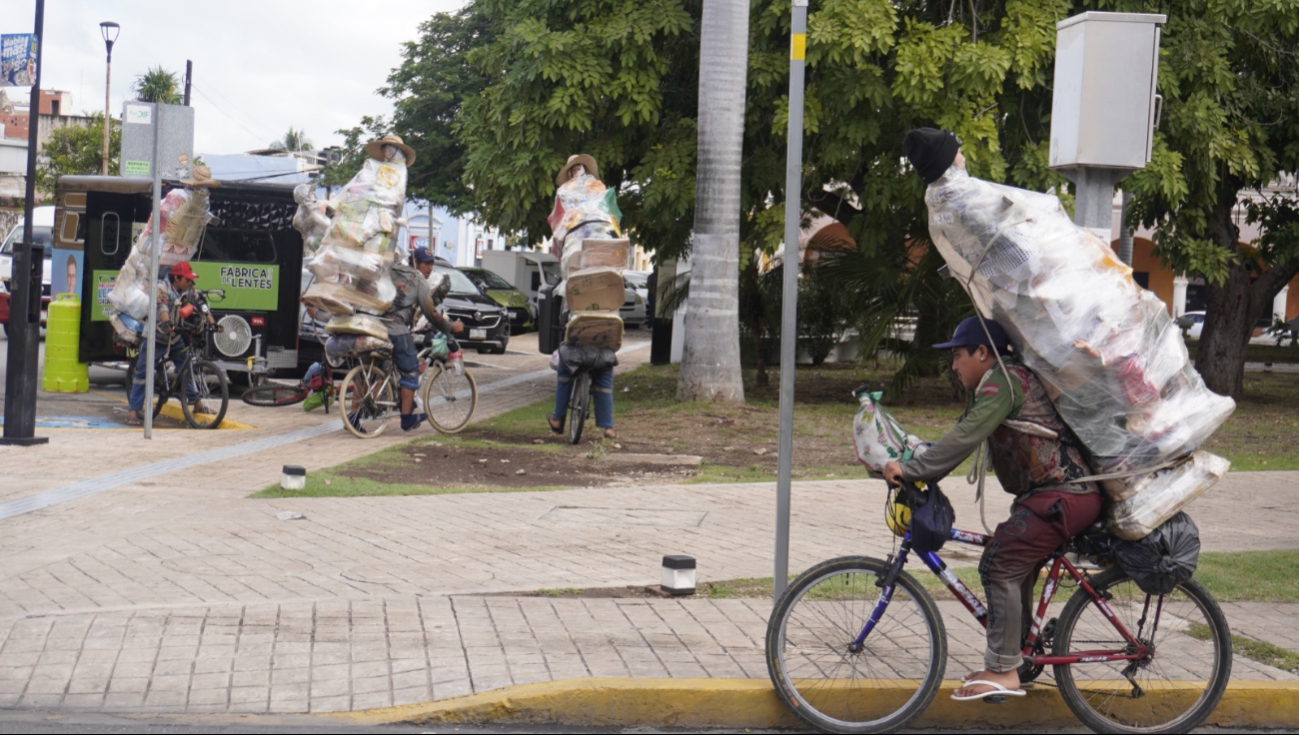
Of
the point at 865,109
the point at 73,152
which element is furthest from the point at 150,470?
the point at 73,152

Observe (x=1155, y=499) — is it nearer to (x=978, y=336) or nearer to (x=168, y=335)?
(x=978, y=336)

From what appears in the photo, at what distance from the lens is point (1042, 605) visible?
202 inches

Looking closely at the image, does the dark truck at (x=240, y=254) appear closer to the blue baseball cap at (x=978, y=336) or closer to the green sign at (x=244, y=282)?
the green sign at (x=244, y=282)

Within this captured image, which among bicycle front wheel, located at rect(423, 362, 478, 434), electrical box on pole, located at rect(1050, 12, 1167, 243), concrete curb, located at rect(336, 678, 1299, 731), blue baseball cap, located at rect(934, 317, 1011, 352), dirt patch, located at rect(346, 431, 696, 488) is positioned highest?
electrical box on pole, located at rect(1050, 12, 1167, 243)

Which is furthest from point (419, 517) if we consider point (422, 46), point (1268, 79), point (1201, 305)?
point (1201, 305)

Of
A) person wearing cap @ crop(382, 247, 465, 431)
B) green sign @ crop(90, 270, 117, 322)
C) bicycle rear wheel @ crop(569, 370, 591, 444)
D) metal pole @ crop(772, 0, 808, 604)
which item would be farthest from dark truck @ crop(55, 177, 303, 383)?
metal pole @ crop(772, 0, 808, 604)

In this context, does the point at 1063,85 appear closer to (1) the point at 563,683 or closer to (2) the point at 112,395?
(1) the point at 563,683

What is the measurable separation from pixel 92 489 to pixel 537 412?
706cm

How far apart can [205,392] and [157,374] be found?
1.74 ft

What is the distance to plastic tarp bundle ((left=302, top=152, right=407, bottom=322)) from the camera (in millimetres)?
13367

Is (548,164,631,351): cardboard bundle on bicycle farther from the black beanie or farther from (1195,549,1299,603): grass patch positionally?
the black beanie

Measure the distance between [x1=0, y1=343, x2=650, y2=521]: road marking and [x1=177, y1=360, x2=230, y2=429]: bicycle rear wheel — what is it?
699mm

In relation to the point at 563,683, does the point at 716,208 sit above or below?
above

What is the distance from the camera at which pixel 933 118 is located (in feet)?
52.2
